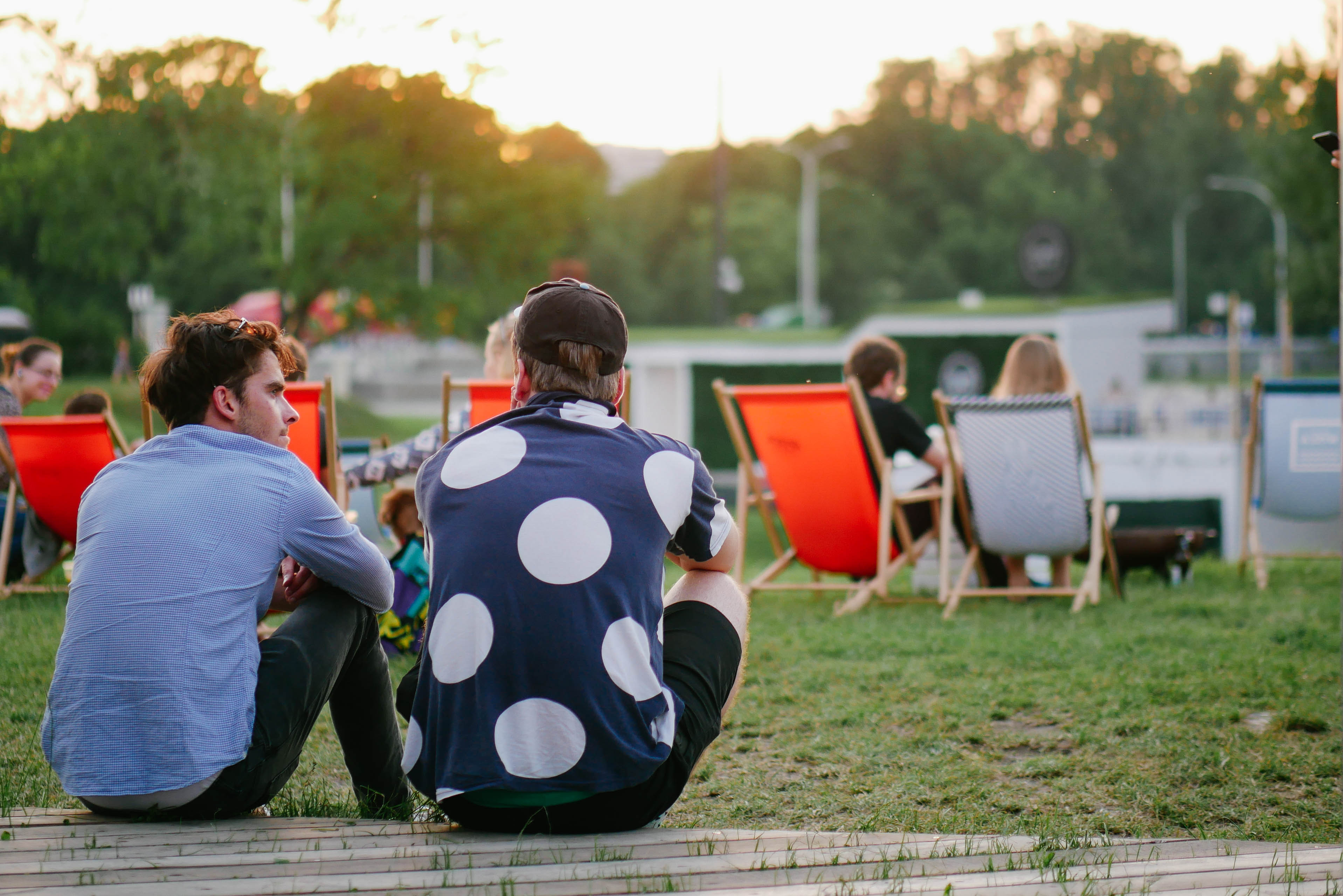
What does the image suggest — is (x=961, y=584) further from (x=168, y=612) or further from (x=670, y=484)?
(x=168, y=612)

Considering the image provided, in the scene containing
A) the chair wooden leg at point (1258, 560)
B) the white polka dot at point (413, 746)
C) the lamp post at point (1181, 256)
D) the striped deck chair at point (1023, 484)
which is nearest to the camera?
the white polka dot at point (413, 746)

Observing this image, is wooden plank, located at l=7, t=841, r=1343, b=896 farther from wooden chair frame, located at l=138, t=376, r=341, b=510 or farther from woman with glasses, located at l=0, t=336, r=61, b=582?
woman with glasses, located at l=0, t=336, r=61, b=582

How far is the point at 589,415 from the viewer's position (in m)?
1.97

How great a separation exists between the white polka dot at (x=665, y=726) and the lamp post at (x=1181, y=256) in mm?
55999

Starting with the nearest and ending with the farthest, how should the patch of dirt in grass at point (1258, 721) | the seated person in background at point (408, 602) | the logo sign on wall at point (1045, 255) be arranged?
the patch of dirt in grass at point (1258, 721) → the seated person in background at point (408, 602) → the logo sign on wall at point (1045, 255)

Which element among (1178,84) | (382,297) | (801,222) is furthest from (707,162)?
(382,297)

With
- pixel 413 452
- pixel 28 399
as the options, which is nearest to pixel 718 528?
pixel 413 452

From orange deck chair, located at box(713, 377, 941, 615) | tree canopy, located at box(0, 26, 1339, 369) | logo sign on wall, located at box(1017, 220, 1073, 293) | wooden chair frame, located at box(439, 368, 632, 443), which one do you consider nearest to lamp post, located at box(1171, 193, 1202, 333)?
tree canopy, located at box(0, 26, 1339, 369)

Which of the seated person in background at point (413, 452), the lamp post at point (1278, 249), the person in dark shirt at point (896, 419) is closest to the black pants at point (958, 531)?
the person in dark shirt at point (896, 419)

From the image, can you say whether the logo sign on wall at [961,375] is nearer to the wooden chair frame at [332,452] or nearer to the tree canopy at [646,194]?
the tree canopy at [646,194]

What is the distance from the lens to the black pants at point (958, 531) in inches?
232

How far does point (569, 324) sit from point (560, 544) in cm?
37

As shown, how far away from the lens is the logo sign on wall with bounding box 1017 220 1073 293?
3525 centimetres

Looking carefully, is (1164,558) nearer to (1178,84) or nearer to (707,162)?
(707,162)
